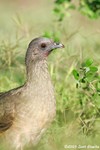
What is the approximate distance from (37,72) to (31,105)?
16.6 inches

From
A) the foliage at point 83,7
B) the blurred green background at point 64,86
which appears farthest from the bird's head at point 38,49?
the foliage at point 83,7

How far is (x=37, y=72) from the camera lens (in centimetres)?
848

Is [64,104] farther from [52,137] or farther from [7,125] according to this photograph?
[7,125]

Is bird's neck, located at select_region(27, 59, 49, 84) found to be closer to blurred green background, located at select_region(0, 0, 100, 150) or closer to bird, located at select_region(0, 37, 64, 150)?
bird, located at select_region(0, 37, 64, 150)

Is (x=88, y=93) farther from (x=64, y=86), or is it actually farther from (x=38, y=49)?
(x=38, y=49)

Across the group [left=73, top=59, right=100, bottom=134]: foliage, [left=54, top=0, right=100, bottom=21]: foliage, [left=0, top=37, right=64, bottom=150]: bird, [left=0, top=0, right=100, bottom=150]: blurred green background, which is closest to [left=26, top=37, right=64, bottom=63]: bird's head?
[left=0, top=37, right=64, bottom=150]: bird

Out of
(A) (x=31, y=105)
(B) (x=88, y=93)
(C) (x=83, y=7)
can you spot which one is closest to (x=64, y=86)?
(B) (x=88, y=93)

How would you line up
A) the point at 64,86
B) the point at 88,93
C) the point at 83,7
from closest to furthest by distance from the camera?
the point at 88,93 → the point at 64,86 → the point at 83,7

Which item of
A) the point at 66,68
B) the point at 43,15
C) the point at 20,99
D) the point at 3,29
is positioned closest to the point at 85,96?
the point at 66,68

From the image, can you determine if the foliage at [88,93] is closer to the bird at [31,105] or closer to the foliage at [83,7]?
the bird at [31,105]

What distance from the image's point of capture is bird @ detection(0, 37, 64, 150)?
324 inches

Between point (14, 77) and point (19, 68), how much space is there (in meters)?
0.43

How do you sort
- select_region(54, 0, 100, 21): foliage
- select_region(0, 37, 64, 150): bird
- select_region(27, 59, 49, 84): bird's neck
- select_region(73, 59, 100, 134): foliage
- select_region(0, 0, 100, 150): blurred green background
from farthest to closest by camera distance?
1. select_region(54, 0, 100, 21): foliage
2. select_region(0, 0, 100, 150): blurred green background
3. select_region(73, 59, 100, 134): foliage
4. select_region(27, 59, 49, 84): bird's neck
5. select_region(0, 37, 64, 150): bird

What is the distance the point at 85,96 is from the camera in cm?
1013
